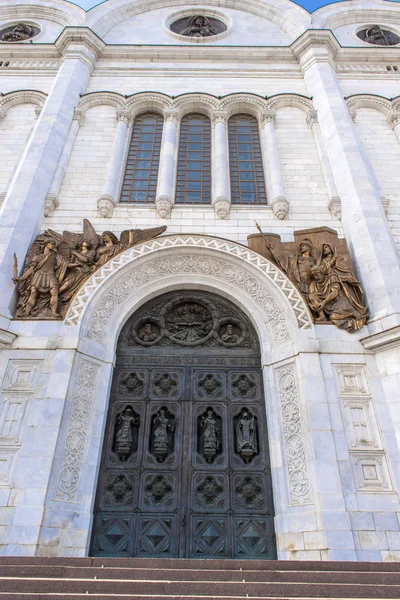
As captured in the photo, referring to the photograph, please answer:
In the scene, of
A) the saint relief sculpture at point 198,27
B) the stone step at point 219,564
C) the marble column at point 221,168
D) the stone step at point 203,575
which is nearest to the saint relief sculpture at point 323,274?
the marble column at point 221,168

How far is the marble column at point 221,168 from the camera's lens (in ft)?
34.6

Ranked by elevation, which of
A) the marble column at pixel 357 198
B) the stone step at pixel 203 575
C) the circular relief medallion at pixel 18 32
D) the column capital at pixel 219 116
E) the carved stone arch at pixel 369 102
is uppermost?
the circular relief medallion at pixel 18 32

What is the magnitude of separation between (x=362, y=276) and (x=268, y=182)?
3.94 m

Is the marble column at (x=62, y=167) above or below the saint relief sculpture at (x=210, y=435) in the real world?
above

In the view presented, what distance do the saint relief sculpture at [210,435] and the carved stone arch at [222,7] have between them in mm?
14709

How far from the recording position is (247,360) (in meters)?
8.86

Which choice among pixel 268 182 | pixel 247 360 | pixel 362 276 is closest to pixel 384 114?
pixel 268 182

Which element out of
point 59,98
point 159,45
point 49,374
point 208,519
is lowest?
point 208,519

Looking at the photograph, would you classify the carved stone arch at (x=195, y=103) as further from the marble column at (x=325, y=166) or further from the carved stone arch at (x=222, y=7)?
the carved stone arch at (x=222, y=7)

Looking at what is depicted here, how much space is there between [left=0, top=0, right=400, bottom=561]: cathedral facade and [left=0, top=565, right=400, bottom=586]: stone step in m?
1.77

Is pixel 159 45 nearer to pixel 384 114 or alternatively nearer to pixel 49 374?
pixel 384 114

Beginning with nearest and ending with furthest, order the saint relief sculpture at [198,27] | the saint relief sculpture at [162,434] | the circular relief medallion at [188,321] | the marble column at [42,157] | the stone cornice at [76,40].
→ the saint relief sculpture at [162,434], the marble column at [42,157], the circular relief medallion at [188,321], the stone cornice at [76,40], the saint relief sculpture at [198,27]

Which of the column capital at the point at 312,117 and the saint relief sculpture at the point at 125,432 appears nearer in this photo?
the saint relief sculpture at the point at 125,432

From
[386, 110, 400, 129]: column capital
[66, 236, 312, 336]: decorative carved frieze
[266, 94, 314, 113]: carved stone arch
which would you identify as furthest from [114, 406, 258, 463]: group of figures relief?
[386, 110, 400, 129]: column capital
